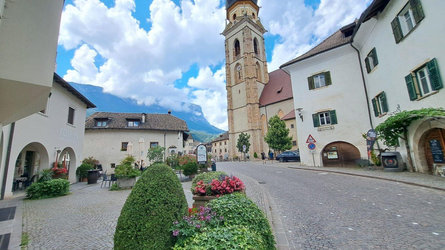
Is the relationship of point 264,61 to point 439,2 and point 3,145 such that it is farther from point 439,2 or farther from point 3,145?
point 3,145

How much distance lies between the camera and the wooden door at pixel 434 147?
8922mm

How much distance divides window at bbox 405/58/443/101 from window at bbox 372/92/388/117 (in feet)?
7.68

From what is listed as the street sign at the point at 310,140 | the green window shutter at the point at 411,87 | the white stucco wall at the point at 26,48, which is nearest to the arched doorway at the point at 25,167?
the white stucco wall at the point at 26,48

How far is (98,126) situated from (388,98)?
95.4 feet

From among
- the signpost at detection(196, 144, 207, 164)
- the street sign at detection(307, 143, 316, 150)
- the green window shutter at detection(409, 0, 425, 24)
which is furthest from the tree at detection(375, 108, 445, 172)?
the signpost at detection(196, 144, 207, 164)

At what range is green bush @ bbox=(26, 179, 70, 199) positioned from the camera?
30.9ft

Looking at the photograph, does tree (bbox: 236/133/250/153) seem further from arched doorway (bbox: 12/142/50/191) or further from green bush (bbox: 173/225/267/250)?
green bush (bbox: 173/225/267/250)

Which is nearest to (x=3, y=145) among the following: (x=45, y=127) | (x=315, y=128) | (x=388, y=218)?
(x=45, y=127)

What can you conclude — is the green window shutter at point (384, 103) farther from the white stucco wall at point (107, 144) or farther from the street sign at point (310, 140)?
the white stucco wall at point (107, 144)

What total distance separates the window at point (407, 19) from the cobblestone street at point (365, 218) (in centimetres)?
762

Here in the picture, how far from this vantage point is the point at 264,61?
169 ft

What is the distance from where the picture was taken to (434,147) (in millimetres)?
9258

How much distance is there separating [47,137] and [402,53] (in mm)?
20937

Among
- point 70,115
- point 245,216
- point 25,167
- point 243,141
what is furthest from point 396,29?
point 243,141
